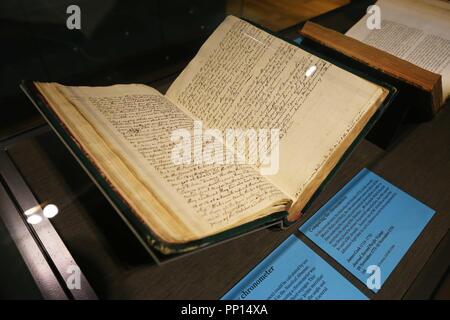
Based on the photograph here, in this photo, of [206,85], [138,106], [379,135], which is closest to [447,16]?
[379,135]

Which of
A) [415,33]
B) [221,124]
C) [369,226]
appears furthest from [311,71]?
[415,33]

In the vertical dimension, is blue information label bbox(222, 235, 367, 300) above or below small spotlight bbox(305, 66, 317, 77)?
below

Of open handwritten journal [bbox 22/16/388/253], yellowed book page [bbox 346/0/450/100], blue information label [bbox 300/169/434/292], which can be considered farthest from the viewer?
yellowed book page [bbox 346/0/450/100]

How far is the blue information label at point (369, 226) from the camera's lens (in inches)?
20.2

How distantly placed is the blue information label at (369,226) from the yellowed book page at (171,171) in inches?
5.2

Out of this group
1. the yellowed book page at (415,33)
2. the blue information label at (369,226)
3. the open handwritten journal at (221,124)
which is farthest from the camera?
the yellowed book page at (415,33)

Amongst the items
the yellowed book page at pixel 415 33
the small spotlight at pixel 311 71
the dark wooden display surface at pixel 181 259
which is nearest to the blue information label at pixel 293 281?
the dark wooden display surface at pixel 181 259

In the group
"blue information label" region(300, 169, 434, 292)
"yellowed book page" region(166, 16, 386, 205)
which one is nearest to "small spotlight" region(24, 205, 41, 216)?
"yellowed book page" region(166, 16, 386, 205)

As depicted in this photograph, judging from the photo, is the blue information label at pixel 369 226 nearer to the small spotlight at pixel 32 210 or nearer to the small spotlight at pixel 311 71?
the small spotlight at pixel 311 71

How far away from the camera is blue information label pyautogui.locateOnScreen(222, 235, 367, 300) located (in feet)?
1.56

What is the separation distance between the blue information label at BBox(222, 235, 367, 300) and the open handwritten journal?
Answer: 7 centimetres

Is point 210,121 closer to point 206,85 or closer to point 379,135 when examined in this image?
point 206,85

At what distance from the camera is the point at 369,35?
840mm

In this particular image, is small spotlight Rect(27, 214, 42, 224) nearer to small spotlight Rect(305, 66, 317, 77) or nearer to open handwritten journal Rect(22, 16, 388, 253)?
open handwritten journal Rect(22, 16, 388, 253)
